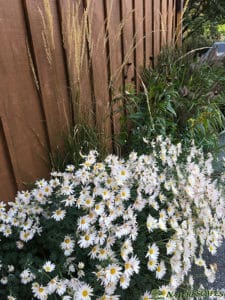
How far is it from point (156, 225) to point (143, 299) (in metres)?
0.27

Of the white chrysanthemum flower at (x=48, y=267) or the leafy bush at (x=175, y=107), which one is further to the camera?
the leafy bush at (x=175, y=107)

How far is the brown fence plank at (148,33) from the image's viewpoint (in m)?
2.50

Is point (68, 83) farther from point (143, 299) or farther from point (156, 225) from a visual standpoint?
point (143, 299)

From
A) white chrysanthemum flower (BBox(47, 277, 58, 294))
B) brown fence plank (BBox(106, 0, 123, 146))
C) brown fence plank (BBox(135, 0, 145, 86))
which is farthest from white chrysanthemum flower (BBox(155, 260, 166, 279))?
brown fence plank (BBox(135, 0, 145, 86))

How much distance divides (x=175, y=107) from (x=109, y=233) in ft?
4.41

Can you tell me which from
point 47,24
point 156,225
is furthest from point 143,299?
point 47,24

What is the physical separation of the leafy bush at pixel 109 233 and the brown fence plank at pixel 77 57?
0.45 meters

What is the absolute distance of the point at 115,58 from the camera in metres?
2.01

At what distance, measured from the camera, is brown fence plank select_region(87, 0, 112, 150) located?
172cm

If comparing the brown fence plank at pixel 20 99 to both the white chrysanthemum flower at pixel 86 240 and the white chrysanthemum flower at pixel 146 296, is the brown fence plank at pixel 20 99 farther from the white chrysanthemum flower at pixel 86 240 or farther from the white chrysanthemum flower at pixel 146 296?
the white chrysanthemum flower at pixel 146 296

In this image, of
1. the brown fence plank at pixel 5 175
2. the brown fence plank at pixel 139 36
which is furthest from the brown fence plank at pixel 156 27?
the brown fence plank at pixel 5 175

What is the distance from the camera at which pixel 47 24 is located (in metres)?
1.31

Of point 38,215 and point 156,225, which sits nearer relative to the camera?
point 156,225

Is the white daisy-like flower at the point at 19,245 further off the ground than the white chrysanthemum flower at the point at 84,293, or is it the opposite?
the white chrysanthemum flower at the point at 84,293
